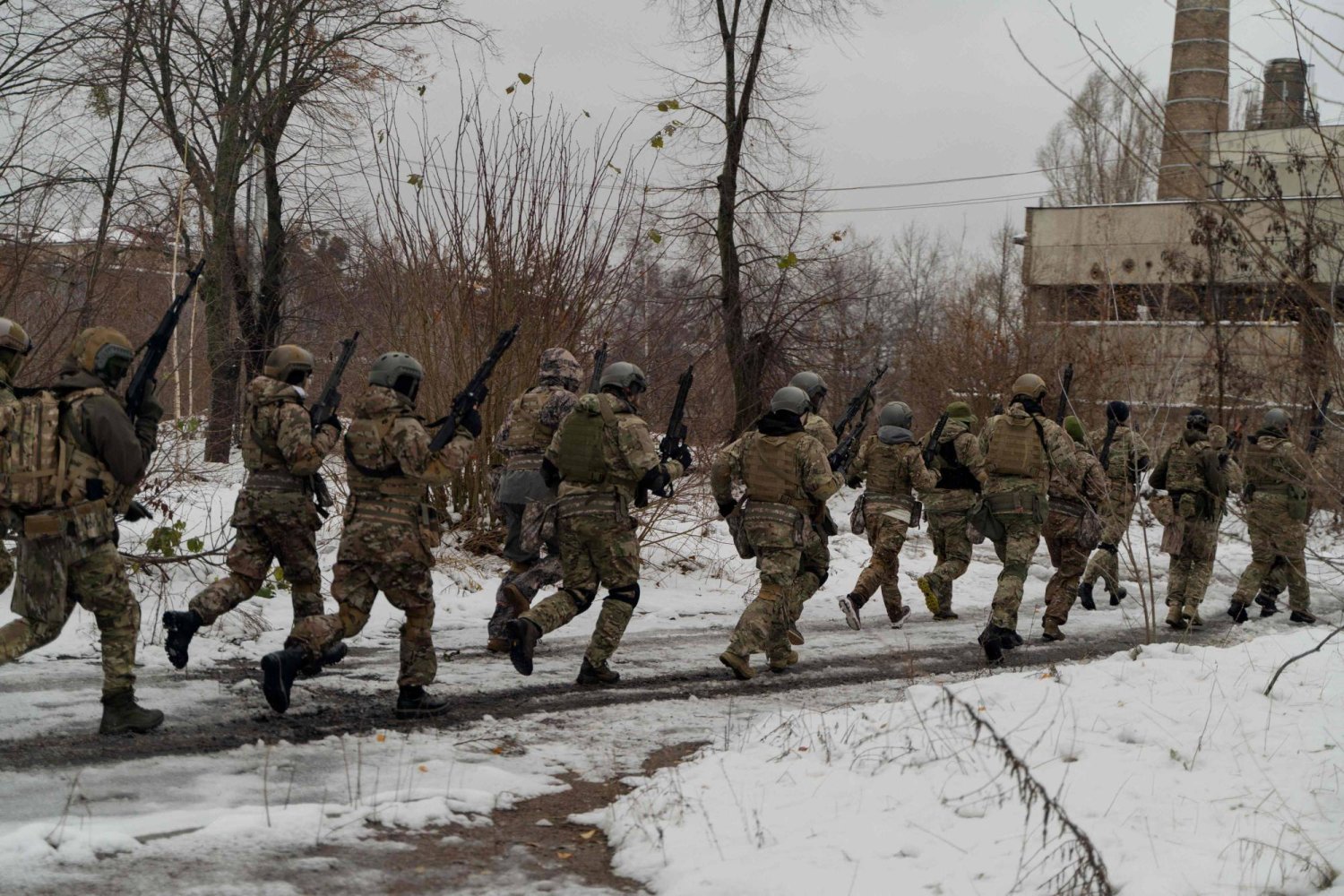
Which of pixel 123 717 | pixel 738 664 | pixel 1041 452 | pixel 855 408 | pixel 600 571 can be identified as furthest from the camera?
pixel 855 408

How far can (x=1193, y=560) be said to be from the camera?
11164 millimetres

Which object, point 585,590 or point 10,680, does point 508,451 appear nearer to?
point 585,590

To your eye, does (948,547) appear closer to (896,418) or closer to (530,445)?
(896,418)

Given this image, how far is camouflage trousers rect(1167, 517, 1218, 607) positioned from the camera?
11039mm

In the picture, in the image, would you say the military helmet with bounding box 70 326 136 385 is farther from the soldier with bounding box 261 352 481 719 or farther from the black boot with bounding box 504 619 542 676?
the black boot with bounding box 504 619 542 676

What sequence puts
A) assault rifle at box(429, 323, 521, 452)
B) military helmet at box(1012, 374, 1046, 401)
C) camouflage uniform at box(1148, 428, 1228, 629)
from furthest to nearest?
camouflage uniform at box(1148, 428, 1228, 629), military helmet at box(1012, 374, 1046, 401), assault rifle at box(429, 323, 521, 452)

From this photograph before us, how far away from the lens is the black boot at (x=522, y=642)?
6852 mm

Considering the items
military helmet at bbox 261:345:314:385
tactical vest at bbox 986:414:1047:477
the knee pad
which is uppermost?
military helmet at bbox 261:345:314:385

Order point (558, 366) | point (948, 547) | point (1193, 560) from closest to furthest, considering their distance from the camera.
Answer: point (558, 366) → point (948, 547) → point (1193, 560)

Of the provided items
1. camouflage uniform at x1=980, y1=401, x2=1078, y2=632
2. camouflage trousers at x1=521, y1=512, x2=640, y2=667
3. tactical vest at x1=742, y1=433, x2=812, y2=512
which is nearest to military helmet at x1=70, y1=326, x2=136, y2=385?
camouflage trousers at x1=521, y1=512, x2=640, y2=667

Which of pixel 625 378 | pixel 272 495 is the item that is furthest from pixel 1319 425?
pixel 272 495

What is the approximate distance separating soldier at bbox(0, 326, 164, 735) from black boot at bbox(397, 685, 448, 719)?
1.15m

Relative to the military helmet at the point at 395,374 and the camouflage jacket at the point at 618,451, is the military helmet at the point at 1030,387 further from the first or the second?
the military helmet at the point at 395,374

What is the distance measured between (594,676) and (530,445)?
194 cm
